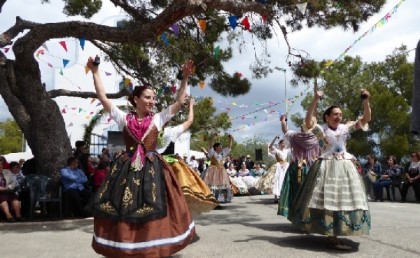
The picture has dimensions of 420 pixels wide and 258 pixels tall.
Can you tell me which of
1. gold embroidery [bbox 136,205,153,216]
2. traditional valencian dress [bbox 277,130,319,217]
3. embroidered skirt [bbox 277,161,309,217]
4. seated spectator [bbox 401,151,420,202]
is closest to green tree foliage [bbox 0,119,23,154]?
seated spectator [bbox 401,151,420,202]

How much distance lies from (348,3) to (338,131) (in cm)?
A: 374

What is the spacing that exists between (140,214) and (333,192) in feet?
7.87

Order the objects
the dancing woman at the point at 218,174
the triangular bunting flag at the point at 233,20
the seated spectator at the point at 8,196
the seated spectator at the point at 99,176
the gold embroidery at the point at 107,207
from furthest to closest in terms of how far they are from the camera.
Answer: the dancing woman at the point at 218,174 → the seated spectator at the point at 99,176 → the seated spectator at the point at 8,196 → the triangular bunting flag at the point at 233,20 → the gold embroidery at the point at 107,207

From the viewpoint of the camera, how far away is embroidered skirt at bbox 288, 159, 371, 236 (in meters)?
5.27

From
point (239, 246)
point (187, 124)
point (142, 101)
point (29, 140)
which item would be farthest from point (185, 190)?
point (29, 140)

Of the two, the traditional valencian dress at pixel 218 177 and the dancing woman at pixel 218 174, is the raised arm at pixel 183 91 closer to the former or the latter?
the dancing woman at pixel 218 174

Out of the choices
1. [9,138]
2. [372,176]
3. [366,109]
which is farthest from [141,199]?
[9,138]

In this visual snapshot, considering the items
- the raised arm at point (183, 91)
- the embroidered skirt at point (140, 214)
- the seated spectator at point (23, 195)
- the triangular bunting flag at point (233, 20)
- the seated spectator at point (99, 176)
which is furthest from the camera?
the seated spectator at point (99, 176)

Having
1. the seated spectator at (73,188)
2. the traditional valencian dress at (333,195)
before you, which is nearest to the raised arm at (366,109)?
the traditional valencian dress at (333,195)

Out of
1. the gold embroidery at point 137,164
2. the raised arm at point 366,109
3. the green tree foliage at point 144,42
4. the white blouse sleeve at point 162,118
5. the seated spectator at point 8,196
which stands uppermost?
the green tree foliage at point 144,42

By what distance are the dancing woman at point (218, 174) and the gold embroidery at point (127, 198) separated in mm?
7408

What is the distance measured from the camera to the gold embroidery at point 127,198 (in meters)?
4.01

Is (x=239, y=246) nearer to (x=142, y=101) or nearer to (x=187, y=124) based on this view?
(x=187, y=124)

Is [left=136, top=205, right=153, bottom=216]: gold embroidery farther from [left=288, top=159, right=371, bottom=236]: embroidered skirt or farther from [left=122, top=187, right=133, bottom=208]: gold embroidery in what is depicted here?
[left=288, top=159, right=371, bottom=236]: embroidered skirt
